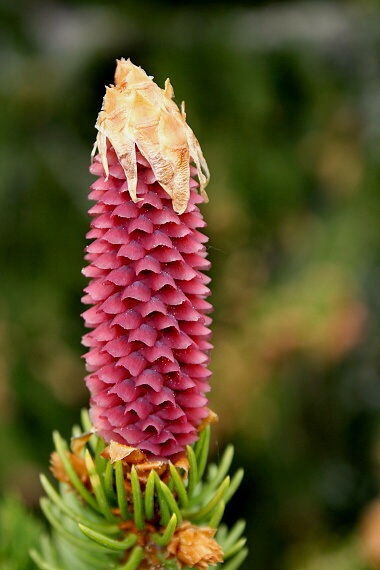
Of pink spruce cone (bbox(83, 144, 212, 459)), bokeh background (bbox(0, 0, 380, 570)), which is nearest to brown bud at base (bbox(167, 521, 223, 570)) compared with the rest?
pink spruce cone (bbox(83, 144, 212, 459))

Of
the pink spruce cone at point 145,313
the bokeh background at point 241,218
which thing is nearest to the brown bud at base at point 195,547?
the pink spruce cone at point 145,313

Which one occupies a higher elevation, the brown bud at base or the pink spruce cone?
the pink spruce cone

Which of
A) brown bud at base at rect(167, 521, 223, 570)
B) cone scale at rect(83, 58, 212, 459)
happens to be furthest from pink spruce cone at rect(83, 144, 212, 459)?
brown bud at base at rect(167, 521, 223, 570)

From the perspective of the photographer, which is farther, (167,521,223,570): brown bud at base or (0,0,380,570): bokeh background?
(0,0,380,570): bokeh background

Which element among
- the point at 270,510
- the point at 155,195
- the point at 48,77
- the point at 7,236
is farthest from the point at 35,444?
the point at 155,195

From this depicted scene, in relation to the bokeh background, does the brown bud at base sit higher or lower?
lower

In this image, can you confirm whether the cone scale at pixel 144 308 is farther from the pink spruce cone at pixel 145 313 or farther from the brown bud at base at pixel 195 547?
the brown bud at base at pixel 195 547

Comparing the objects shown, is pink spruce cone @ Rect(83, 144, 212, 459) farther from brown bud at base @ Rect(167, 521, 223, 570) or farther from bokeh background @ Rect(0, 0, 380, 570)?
bokeh background @ Rect(0, 0, 380, 570)

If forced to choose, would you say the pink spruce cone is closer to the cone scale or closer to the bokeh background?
the cone scale
